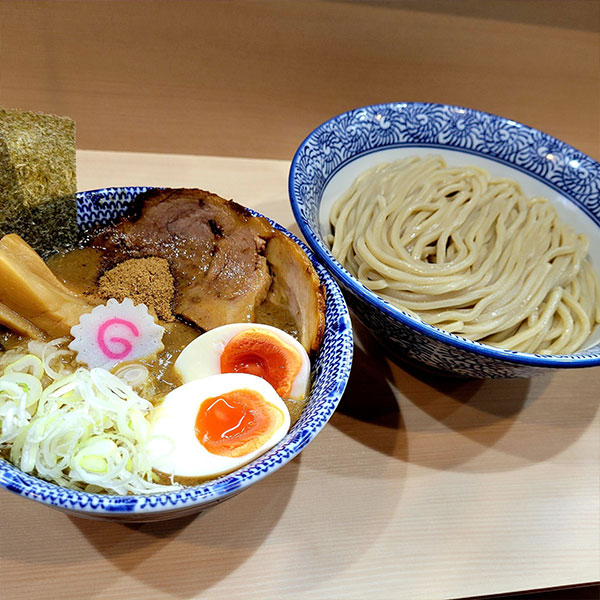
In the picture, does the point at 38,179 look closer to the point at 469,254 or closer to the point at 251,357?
the point at 251,357

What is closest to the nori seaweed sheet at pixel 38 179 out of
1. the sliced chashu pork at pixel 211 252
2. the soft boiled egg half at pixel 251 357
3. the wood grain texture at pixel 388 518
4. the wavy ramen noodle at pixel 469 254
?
the sliced chashu pork at pixel 211 252

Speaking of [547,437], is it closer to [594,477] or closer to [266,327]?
[594,477]

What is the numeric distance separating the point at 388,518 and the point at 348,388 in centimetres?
31

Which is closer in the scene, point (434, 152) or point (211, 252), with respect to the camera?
point (211, 252)

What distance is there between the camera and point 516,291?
1.37 m

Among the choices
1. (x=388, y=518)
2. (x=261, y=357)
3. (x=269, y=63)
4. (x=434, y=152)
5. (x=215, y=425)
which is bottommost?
(x=388, y=518)

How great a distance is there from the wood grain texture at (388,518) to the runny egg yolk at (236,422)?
26 cm

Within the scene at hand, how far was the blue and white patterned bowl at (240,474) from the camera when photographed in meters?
0.75

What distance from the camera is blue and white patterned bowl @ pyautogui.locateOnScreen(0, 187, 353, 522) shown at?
75cm

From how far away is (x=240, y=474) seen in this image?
32.2 inches

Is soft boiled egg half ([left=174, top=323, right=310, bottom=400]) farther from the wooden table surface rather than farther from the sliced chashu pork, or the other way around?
the wooden table surface

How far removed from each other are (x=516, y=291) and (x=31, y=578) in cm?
119

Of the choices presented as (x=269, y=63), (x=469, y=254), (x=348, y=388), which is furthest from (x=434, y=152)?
(x=348, y=388)

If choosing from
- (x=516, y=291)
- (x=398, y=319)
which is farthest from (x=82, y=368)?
(x=516, y=291)
